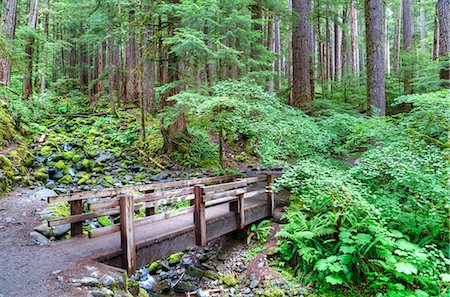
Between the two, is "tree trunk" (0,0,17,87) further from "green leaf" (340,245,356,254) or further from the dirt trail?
"green leaf" (340,245,356,254)

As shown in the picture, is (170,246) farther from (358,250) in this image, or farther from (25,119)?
(25,119)

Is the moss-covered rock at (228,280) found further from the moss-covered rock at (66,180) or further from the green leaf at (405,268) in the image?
the moss-covered rock at (66,180)

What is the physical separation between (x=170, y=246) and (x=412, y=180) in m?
4.32

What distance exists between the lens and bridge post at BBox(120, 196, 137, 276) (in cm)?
414

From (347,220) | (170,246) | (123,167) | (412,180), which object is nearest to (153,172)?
(123,167)

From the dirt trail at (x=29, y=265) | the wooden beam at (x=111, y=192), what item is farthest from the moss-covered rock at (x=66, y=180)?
the wooden beam at (x=111, y=192)

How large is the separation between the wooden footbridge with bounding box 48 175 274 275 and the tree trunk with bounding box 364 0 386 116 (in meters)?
5.61

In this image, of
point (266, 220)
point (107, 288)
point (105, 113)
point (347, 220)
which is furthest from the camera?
point (105, 113)

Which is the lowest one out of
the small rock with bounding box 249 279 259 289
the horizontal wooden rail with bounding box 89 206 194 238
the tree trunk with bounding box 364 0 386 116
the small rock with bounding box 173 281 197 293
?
the small rock with bounding box 173 281 197 293

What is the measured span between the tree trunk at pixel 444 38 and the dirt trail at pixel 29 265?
12493 mm

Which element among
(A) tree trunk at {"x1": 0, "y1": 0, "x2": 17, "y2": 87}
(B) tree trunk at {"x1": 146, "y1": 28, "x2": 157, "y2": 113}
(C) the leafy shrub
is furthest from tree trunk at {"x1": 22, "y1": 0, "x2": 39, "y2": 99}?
(C) the leafy shrub

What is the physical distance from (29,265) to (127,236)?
123 cm

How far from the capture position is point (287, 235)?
19.3ft

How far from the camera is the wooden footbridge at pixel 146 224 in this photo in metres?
4.17
